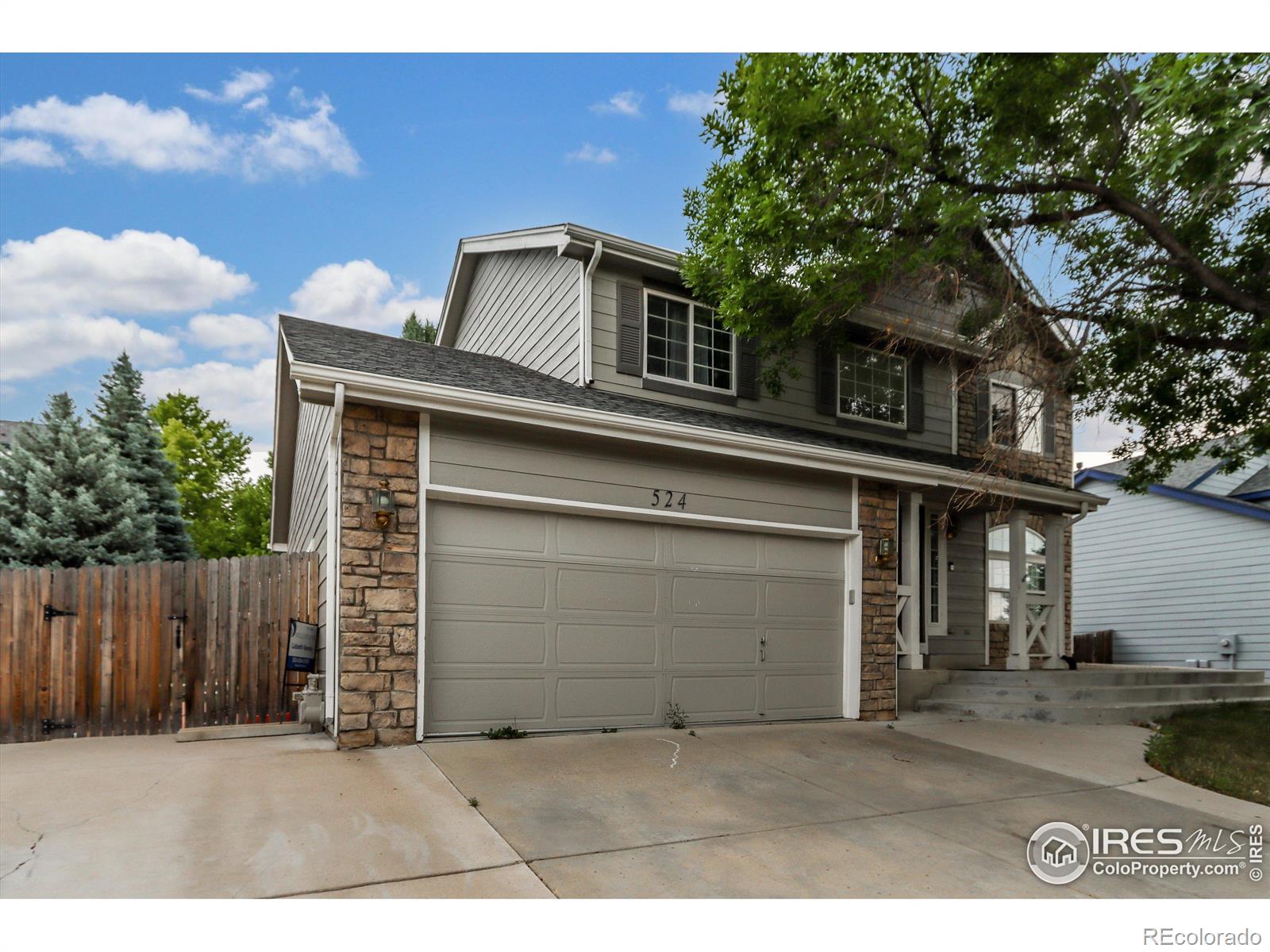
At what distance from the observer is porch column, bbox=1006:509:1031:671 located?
11008 millimetres

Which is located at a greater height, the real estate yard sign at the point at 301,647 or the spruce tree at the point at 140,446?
the spruce tree at the point at 140,446

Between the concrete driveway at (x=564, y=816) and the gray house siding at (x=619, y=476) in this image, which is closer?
the concrete driveway at (x=564, y=816)

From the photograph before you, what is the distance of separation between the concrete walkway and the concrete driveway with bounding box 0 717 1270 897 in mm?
15

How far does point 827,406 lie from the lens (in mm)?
10727

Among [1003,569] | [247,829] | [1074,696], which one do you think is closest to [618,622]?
[247,829]

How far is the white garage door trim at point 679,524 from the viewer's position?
6.56m

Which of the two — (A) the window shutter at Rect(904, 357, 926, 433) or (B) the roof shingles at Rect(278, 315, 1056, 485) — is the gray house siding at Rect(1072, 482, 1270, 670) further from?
(B) the roof shingles at Rect(278, 315, 1056, 485)

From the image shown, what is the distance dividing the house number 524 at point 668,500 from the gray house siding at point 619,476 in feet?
0.08

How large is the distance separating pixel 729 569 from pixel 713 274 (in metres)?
3.36

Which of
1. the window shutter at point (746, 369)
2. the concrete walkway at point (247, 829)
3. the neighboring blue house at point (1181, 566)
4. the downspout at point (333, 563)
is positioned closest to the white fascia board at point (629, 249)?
the window shutter at point (746, 369)

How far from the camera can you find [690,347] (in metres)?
9.84

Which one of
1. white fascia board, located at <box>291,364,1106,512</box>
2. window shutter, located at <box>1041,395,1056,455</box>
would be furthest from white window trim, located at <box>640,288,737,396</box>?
window shutter, located at <box>1041,395,1056,455</box>

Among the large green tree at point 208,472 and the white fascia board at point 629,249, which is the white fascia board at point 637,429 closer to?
the white fascia board at point 629,249

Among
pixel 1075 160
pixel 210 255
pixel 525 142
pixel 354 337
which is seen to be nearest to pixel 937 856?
pixel 1075 160
